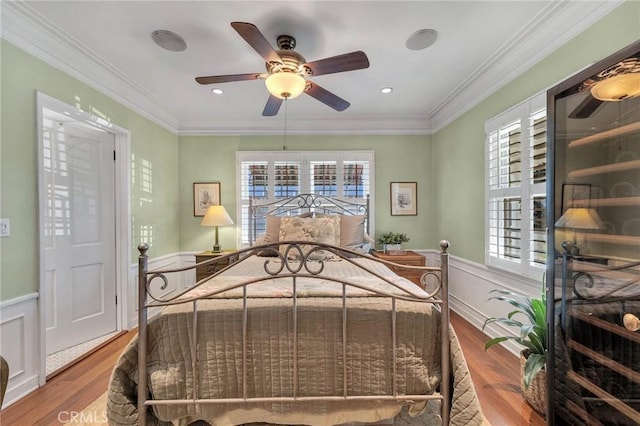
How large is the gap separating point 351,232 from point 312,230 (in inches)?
19.3

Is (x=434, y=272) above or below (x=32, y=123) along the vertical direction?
below

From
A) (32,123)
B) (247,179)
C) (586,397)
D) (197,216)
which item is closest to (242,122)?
(247,179)

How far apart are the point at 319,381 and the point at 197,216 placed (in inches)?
136

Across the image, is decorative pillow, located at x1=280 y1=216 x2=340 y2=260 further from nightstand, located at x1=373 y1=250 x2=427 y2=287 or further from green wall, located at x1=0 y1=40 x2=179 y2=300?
green wall, located at x1=0 y1=40 x2=179 y2=300

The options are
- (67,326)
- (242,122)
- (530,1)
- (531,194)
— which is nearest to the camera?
(530,1)

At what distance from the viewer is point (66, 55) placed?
2.42m

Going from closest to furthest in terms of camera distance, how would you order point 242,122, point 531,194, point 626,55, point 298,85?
point 626,55
point 298,85
point 531,194
point 242,122

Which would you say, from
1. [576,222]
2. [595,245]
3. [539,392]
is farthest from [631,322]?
[539,392]

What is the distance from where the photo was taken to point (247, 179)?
4.34m

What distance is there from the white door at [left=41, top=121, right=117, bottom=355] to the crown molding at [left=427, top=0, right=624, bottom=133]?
3.87 metres

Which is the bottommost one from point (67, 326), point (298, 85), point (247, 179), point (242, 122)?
point (67, 326)

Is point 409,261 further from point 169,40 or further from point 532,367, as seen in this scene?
point 169,40

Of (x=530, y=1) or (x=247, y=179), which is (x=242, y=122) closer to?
(x=247, y=179)

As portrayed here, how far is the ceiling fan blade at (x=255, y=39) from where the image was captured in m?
1.66
